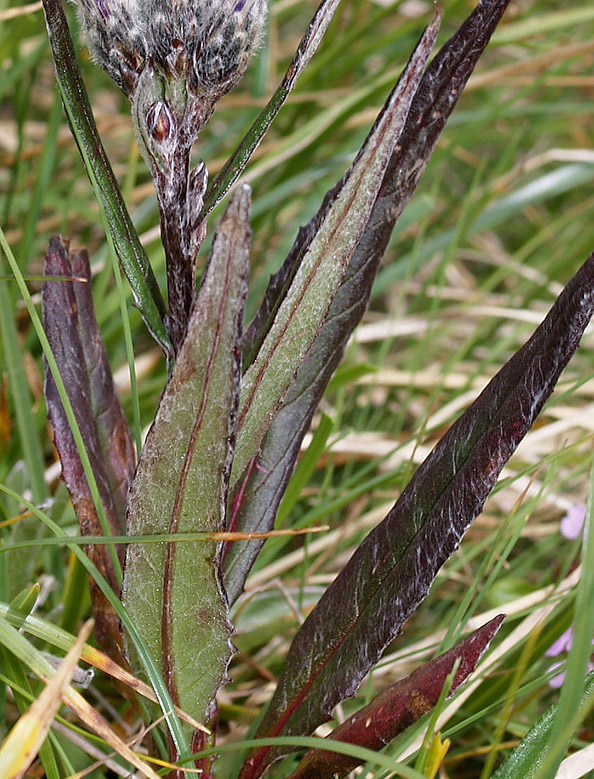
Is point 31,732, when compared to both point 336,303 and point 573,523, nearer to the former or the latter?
point 336,303

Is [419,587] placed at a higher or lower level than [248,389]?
lower

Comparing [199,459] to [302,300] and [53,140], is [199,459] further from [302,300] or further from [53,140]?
[53,140]

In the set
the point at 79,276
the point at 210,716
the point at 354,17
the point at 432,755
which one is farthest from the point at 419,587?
the point at 354,17

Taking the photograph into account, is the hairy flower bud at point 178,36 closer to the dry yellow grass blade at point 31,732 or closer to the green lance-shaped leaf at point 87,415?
the green lance-shaped leaf at point 87,415

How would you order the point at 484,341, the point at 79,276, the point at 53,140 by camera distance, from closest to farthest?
the point at 79,276 → the point at 53,140 → the point at 484,341

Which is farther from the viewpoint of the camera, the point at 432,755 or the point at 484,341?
the point at 484,341

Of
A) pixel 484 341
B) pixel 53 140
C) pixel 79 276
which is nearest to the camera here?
pixel 79 276

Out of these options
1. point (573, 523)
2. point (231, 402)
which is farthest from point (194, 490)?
point (573, 523)

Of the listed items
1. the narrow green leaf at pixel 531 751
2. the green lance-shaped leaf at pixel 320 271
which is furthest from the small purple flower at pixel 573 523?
the green lance-shaped leaf at pixel 320 271
